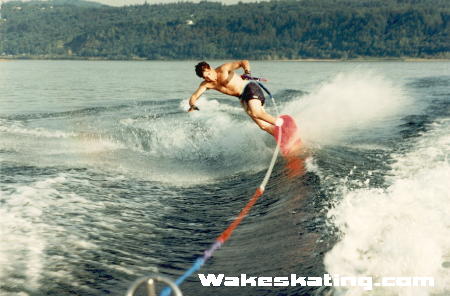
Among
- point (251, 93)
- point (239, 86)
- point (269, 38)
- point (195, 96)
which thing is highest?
point (269, 38)

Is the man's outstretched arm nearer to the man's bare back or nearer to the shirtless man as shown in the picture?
the shirtless man

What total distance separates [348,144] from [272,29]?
154709 millimetres

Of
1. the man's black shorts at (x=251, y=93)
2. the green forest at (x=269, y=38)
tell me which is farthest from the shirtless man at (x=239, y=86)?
the green forest at (x=269, y=38)

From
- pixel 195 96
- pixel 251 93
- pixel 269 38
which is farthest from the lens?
pixel 269 38

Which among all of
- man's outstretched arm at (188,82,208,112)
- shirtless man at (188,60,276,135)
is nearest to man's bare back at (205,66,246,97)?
shirtless man at (188,60,276,135)

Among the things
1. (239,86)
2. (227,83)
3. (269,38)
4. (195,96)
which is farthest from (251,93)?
(269,38)

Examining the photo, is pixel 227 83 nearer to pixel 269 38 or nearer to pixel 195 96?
pixel 195 96

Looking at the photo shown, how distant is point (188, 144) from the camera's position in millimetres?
12711

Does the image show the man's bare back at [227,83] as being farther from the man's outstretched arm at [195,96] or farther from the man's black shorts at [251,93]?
the man's outstretched arm at [195,96]

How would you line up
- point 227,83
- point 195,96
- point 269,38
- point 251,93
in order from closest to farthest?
1. point 195,96
2. point 227,83
3. point 251,93
4. point 269,38

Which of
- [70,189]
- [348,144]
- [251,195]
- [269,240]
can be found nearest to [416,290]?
[269,240]

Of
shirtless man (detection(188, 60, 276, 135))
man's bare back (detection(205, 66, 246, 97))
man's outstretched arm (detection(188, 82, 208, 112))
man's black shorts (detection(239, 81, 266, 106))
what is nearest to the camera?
man's outstretched arm (detection(188, 82, 208, 112))

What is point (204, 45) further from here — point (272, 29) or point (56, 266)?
point (56, 266)

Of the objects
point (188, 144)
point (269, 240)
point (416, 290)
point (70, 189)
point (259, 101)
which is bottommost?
point (416, 290)
